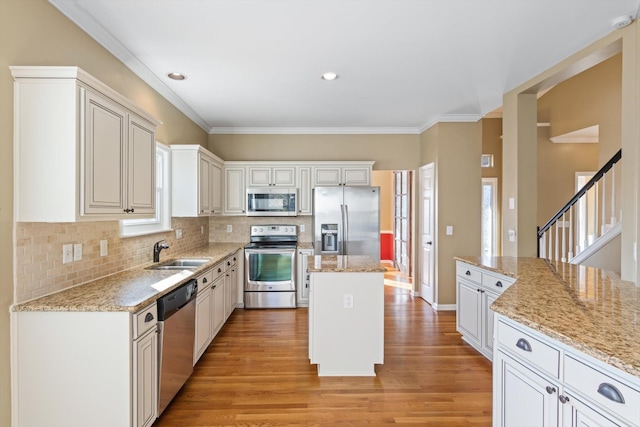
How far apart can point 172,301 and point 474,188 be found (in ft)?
14.1

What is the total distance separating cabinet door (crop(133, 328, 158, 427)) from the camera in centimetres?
183

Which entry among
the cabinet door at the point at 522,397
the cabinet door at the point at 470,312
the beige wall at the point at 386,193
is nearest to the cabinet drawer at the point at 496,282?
the cabinet door at the point at 470,312

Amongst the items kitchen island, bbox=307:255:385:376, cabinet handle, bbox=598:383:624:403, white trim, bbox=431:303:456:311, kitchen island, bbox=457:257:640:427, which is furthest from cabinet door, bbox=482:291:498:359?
cabinet handle, bbox=598:383:624:403

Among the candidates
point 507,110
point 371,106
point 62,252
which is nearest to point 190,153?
point 62,252

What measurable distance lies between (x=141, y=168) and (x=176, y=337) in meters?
1.26

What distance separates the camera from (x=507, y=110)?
3.68 meters

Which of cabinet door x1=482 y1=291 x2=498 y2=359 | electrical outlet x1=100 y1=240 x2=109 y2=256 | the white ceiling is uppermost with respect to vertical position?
the white ceiling

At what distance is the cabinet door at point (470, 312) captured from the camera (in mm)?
3178

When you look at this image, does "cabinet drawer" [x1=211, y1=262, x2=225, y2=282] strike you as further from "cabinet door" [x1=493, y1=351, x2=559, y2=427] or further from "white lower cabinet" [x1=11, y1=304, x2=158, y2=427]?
"cabinet door" [x1=493, y1=351, x2=559, y2=427]

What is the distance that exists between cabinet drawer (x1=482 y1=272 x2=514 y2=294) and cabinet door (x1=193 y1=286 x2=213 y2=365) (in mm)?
2593

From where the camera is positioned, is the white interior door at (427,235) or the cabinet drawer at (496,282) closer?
the cabinet drawer at (496,282)

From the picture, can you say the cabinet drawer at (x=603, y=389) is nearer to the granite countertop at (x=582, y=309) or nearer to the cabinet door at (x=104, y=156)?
the granite countertop at (x=582, y=309)

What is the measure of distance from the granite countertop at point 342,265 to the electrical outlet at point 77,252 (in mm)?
1670

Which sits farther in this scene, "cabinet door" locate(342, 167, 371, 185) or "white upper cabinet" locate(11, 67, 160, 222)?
"cabinet door" locate(342, 167, 371, 185)
